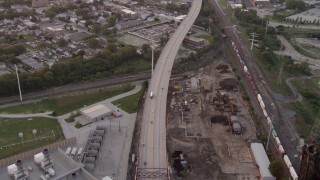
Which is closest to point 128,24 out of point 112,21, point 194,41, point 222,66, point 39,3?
point 112,21

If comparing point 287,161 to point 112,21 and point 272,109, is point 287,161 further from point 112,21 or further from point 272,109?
point 112,21

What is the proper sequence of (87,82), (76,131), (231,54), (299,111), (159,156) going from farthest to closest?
(231,54), (87,82), (299,111), (76,131), (159,156)

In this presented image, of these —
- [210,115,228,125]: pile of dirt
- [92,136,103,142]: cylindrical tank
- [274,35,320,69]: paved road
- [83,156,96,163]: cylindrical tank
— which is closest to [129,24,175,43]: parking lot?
[274,35,320,69]: paved road

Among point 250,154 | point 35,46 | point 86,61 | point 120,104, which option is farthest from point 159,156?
point 35,46

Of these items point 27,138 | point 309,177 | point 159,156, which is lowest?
point 27,138

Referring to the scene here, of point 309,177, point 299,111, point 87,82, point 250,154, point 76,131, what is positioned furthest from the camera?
point 87,82

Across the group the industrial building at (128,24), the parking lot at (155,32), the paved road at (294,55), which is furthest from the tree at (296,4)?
the industrial building at (128,24)

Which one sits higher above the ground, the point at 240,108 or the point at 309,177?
the point at 309,177

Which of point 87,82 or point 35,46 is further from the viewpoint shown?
point 35,46

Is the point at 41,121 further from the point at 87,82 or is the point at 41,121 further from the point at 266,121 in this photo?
the point at 266,121
